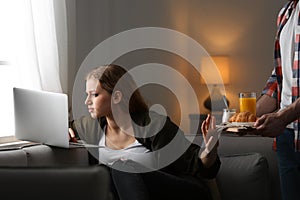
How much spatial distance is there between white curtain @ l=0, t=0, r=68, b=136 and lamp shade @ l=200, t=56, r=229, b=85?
175cm

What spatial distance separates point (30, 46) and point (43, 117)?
1.03 m

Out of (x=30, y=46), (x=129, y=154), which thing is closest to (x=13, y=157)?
(x=129, y=154)

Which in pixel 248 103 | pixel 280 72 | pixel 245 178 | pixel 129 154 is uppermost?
pixel 280 72

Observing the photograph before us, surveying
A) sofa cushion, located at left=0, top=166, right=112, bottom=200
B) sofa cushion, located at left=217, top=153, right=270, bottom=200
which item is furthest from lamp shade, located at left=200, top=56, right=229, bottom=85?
sofa cushion, located at left=0, top=166, right=112, bottom=200

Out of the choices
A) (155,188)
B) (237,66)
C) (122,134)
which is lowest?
A: (155,188)

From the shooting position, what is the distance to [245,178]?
2.97 metres

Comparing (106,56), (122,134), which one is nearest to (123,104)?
(122,134)

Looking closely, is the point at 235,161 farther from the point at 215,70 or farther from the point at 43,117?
the point at 215,70

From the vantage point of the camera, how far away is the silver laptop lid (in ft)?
9.18

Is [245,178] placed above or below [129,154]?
below

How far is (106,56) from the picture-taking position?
16.7ft

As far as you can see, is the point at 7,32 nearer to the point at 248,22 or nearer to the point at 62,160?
the point at 62,160

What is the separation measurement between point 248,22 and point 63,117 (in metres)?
3.22

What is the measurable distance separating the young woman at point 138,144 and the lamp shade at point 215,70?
2.57 meters
